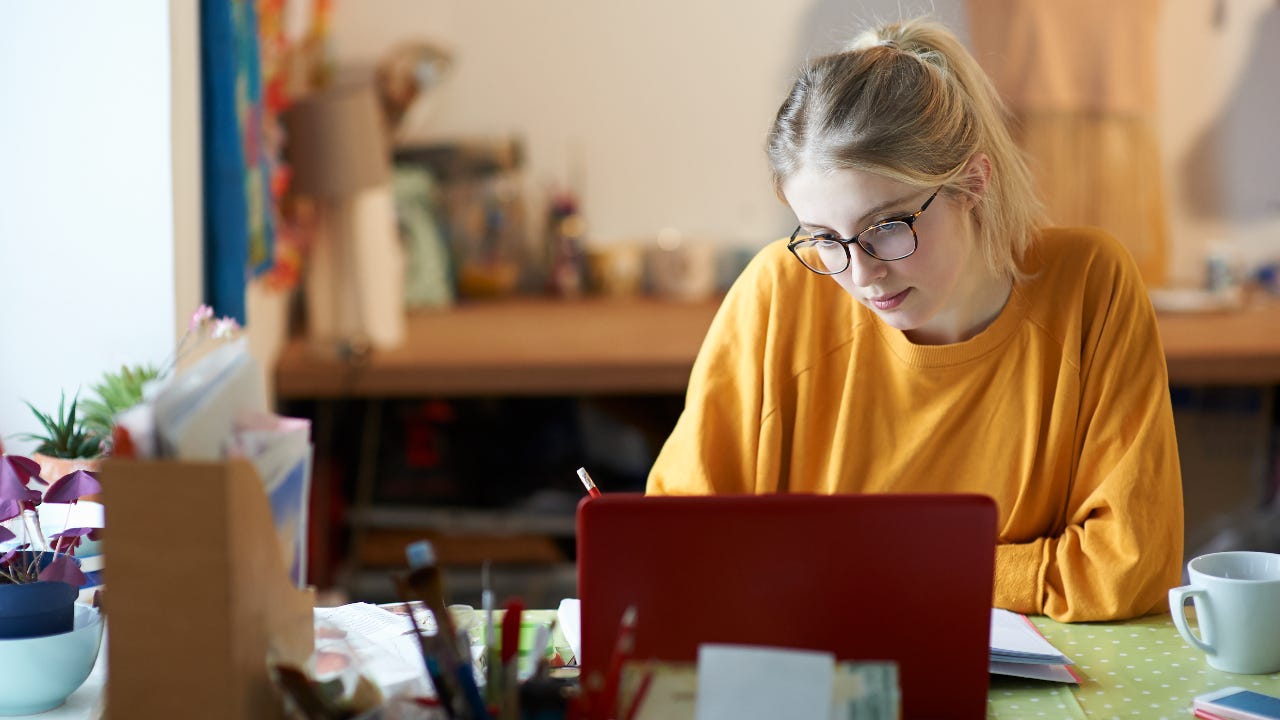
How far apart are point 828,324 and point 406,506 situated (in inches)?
73.1

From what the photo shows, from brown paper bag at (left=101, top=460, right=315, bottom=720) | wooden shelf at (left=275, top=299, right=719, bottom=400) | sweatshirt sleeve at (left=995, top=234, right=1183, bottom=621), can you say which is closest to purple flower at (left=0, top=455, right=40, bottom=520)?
brown paper bag at (left=101, top=460, right=315, bottom=720)

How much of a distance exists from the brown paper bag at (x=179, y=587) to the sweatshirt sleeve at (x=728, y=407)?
667 millimetres

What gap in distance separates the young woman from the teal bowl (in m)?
0.60

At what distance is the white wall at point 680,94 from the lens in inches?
134

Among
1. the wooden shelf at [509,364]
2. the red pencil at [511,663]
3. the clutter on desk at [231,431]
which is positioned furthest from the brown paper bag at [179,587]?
the wooden shelf at [509,364]

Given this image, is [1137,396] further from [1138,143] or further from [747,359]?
[1138,143]

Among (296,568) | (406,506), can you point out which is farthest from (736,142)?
(296,568)

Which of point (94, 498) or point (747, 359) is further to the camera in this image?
point (747, 359)

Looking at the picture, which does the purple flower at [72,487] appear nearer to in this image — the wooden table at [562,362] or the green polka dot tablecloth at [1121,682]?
the green polka dot tablecloth at [1121,682]

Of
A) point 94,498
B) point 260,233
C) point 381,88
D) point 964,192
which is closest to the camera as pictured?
point 94,498

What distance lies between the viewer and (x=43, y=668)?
99 centimetres

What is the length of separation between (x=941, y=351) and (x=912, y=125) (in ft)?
0.89

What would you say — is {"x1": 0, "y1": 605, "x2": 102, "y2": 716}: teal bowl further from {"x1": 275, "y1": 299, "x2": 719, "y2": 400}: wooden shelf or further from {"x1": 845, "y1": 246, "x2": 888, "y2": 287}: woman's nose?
{"x1": 275, "y1": 299, "x2": 719, "y2": 400}: wooden shelf

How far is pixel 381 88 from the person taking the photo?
331cm
